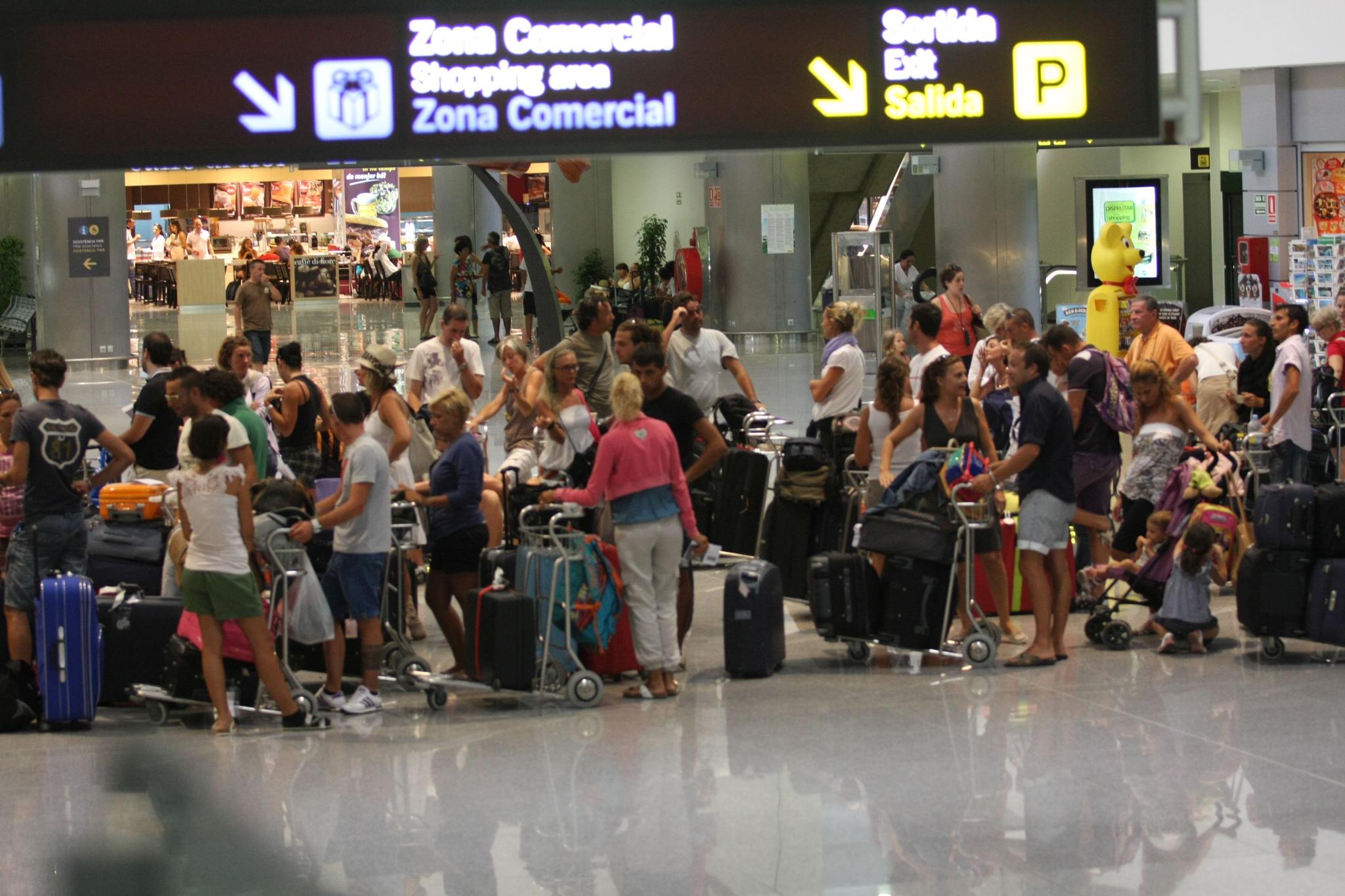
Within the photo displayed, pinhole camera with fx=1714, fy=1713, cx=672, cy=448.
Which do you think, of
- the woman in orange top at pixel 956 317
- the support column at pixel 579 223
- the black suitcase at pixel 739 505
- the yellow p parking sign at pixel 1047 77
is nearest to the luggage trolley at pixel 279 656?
the black suitcase at pixel 739 505

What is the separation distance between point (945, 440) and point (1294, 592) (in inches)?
69.2

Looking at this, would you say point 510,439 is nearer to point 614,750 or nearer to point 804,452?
point 804,452

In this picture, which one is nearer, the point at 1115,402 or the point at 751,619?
the point at 751,619

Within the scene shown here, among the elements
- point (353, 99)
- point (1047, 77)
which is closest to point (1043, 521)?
point (1047, 77)

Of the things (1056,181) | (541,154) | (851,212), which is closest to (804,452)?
(541,154)

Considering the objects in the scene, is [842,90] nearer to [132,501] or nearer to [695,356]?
[132,501]

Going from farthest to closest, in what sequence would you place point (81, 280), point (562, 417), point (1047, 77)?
1. point (81, 280)
2. point (562, 417)
3. point (1047, 77)

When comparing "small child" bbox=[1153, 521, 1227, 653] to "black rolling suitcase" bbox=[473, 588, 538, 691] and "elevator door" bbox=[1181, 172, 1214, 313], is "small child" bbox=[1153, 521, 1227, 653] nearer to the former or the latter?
"black rolling suitcase" bbox=[473, 588, 538, 691]

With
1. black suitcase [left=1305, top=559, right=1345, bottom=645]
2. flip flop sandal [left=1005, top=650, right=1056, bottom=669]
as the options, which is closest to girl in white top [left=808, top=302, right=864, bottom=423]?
flip flop sandal [left=1005, top=650, right=1056, bottom=669]

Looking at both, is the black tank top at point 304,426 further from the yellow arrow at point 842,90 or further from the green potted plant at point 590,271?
the green potted plant at point 590,271

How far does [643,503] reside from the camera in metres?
7.54

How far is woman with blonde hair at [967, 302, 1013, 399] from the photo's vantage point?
35.1ft

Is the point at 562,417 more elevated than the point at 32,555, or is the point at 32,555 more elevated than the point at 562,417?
the point at 562,417

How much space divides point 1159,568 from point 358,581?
386 cm
